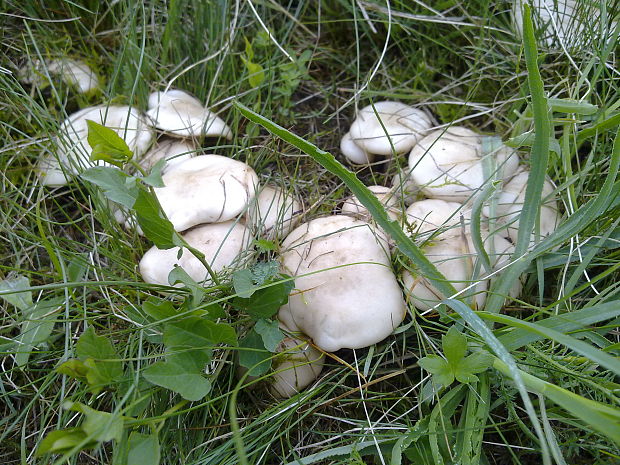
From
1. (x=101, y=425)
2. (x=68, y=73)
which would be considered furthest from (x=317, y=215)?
(x=68, y=73)

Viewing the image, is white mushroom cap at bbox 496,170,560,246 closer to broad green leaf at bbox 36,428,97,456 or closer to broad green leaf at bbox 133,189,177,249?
broad green leaf at bbox 133,189,177,249

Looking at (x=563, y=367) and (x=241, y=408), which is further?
(x=241, y=408)

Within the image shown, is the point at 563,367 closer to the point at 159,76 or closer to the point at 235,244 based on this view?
the point at 235,244

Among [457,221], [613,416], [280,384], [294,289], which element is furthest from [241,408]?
[613,416]

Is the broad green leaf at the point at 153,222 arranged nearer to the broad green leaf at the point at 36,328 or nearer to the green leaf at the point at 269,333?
the green leaf at the point at 269,333

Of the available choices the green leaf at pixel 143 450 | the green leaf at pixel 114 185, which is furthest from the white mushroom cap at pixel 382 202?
the green leaf at pixel 143 450
